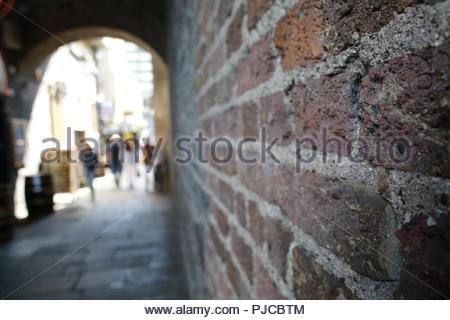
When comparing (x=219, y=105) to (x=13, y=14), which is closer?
(x=219, y=105)

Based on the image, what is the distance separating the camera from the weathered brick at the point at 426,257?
196 millimetres

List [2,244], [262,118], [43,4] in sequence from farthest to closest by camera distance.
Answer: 1. [43,4]
2. [2,244]
3. [262,118]

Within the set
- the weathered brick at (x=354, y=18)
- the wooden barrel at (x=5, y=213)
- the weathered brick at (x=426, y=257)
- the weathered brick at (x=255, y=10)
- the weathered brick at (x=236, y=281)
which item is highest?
the weathered brick at (x=255, y=10)

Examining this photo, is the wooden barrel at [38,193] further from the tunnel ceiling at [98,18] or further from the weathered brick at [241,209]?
the weathered brick at [241,209]

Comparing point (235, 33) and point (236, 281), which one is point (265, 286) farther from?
point (235, 33)

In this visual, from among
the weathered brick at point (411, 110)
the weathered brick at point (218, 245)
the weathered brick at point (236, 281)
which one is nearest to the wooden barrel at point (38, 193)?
the weathered brick at point (218, 245)

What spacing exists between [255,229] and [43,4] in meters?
5.28

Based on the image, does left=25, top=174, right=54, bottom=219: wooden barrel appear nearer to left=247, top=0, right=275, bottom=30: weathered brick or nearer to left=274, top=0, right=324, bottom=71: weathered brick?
left=247, top=0, right=275, bottom=30: weathered brick

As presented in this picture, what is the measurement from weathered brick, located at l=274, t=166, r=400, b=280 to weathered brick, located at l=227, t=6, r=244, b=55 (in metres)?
0.31

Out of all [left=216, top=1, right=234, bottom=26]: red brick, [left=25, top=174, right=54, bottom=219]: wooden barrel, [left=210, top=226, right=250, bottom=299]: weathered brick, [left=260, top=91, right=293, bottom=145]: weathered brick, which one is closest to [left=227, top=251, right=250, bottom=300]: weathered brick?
[left=210, top=226, right=250, bottom=299]: weathered brick

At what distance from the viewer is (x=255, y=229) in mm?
549

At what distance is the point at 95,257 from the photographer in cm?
301
